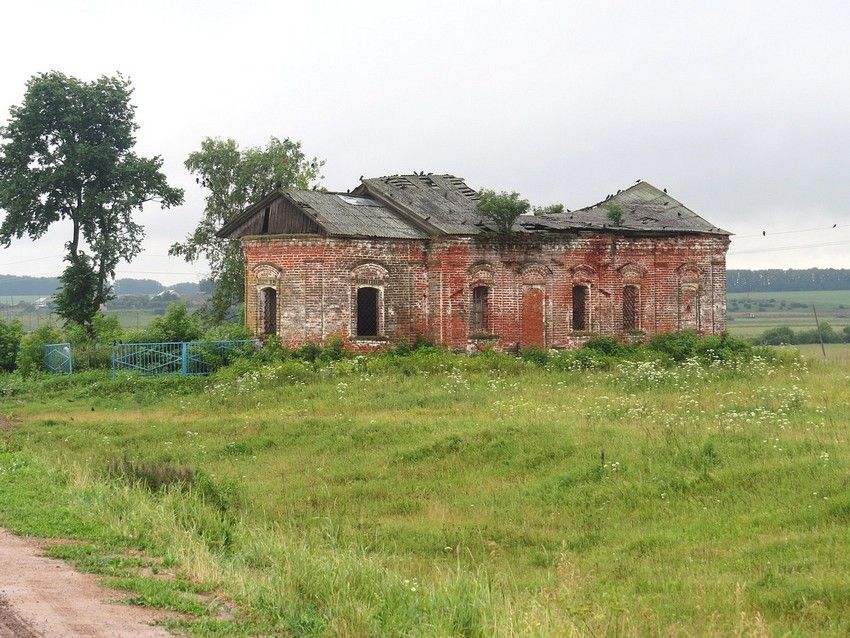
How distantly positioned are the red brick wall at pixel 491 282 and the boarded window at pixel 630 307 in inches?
7.2

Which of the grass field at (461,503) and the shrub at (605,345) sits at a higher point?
the shrub at (605,345)

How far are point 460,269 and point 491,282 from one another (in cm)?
97

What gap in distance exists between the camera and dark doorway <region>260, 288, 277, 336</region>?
2730 cm

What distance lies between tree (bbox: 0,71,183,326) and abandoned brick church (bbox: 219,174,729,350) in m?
13.0

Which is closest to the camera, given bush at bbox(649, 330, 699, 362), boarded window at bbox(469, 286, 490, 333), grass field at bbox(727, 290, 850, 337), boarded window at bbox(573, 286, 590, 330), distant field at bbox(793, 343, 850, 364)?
boarded window at bbox(469, 286, 490, 333)

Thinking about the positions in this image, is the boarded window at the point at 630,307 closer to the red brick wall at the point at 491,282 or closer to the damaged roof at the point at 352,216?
the red brick wall at the point at 491,282

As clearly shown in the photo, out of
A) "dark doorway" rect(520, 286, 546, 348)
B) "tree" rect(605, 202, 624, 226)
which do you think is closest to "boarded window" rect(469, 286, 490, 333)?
"dark doorway" rect(520, 286, 546, 348)

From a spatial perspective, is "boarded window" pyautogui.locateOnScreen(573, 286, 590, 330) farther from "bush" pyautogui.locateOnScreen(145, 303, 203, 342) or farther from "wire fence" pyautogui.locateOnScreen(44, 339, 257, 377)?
"bush" pyautogui.locateOnScreen(145, 303, 203, 342)

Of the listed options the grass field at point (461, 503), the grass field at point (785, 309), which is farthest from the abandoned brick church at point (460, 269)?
the grass field at point (785, 309)

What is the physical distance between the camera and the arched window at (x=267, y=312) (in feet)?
89.5

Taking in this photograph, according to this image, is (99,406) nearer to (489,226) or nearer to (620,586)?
(489,226)

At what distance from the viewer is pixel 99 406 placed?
77.0ft

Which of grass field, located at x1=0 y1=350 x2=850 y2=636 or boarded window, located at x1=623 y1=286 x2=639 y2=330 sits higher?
boarded window, located at x1=623 y1=286 x2=639 y2=330

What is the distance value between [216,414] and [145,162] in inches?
842
